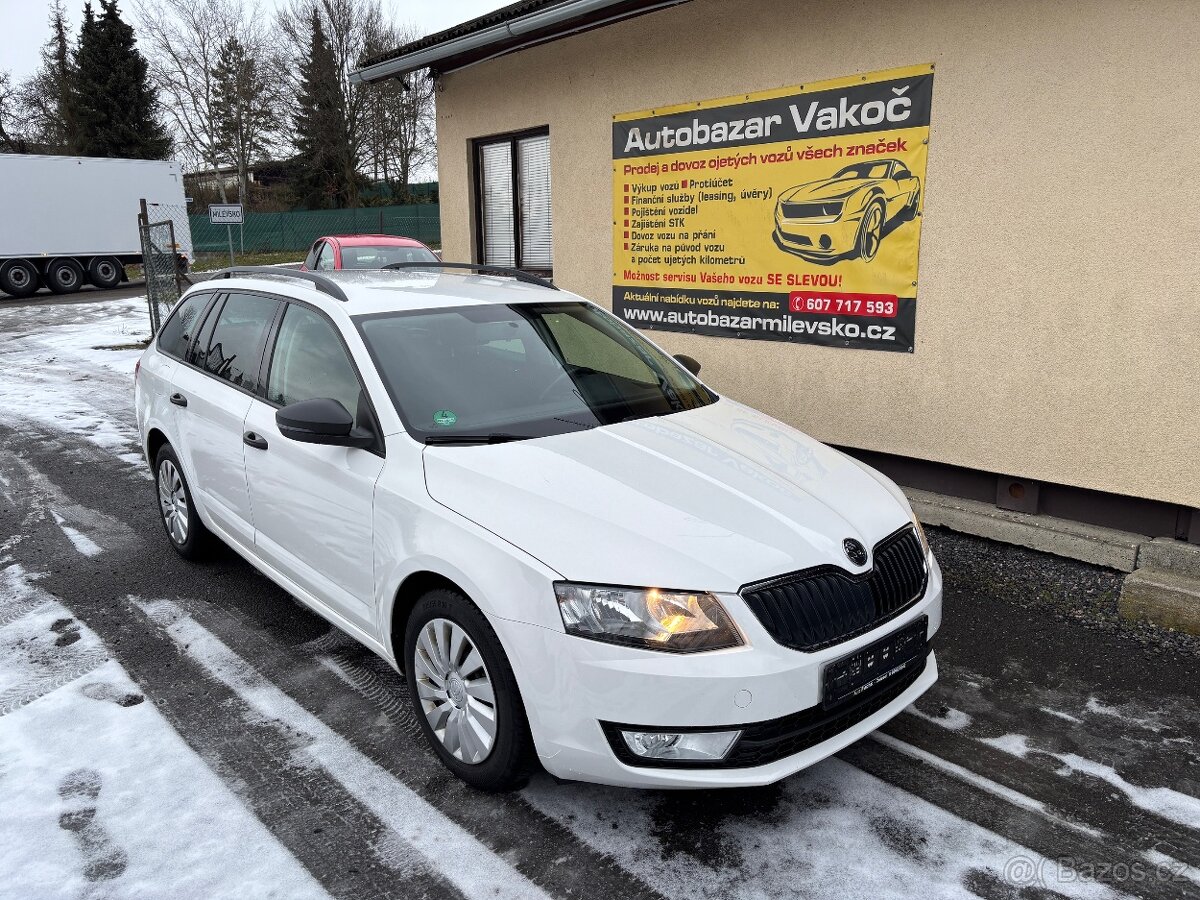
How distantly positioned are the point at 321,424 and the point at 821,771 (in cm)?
220

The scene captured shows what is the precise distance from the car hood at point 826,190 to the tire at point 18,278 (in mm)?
25537

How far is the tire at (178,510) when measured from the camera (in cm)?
497

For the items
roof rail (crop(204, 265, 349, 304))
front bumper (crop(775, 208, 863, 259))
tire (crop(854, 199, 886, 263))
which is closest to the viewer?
roof rail (crop(204, 265, 349, 304))

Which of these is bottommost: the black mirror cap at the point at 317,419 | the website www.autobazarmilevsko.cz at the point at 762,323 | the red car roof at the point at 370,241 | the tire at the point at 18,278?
the black mirror cap at the point at 317,419

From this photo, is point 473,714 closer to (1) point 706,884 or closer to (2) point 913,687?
Answer: (1) point 706,884

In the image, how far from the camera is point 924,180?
5.30 meters

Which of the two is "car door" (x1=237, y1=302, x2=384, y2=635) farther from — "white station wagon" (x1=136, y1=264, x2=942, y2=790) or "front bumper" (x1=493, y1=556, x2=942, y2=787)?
"front bumper" (x1=493, y1=556, x2=942, y2=787)

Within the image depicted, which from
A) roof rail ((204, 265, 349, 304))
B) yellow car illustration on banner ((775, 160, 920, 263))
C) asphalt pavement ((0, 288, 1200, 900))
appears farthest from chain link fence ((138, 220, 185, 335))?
yellow car illustration on banner ((775, 160, 920, 263))

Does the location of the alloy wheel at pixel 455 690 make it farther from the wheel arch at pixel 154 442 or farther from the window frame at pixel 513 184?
the window frame at pixel 513 184

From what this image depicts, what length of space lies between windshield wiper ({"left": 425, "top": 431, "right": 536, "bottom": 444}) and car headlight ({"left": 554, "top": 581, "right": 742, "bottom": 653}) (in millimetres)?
853

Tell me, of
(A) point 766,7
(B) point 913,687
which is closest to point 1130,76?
(A) point 766,7

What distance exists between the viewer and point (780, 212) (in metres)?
6.07

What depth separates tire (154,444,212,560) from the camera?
4969 millimetres

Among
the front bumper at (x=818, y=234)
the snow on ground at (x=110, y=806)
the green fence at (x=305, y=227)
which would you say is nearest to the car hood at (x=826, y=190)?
the front bumper at (x=818, y=234)
